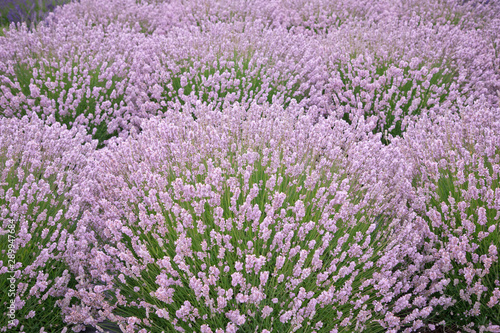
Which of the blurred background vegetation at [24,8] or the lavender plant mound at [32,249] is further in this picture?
the blurred background vegetation at [24,8]

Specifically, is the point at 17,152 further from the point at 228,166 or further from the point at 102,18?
the point at 102,18

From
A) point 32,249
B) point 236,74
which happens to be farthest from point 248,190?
point 236,74

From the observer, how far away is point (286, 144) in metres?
2.74

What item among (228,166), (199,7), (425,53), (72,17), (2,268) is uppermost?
(199,7)

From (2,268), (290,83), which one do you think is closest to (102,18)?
(290,83)

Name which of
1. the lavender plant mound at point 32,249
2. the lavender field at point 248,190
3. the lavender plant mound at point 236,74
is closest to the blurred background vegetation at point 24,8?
the lavender plant mound at point 236,74

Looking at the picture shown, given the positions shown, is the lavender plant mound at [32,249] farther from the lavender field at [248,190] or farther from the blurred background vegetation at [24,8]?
the blurred background vegetation at [24,8]

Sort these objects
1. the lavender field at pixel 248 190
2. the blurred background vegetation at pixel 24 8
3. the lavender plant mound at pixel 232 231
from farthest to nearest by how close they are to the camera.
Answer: the blurred background vegetation at pixel 24 8 → the lavender field at pixel 248 190 → the lavender plant mound at pixel 232 231

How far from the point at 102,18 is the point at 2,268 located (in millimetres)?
5318

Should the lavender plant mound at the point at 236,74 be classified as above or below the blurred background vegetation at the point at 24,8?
below

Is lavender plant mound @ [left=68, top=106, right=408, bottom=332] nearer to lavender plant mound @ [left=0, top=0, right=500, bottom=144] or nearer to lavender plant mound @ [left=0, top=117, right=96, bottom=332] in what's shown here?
lavender plant mound @ [left=0, top=117, right=96, bottom=332]

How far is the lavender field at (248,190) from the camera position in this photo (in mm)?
1980

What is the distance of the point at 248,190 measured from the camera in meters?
2.47

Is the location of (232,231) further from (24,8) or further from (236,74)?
(24,8)
